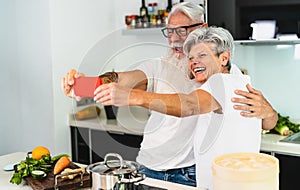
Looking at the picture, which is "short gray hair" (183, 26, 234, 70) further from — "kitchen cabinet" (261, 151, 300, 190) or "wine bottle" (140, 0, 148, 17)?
"wine bottle" (140, 0, 148, 17)

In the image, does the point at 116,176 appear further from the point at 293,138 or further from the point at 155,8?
the point at 155,8

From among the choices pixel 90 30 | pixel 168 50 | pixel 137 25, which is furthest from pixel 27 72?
pixel 168 50

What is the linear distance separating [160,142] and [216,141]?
0.28 meters

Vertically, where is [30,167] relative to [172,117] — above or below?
below

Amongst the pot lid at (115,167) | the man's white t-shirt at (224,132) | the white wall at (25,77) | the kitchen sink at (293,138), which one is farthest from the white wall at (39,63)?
the pot lid at (115,167)

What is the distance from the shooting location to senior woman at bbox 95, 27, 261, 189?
163 centimetres

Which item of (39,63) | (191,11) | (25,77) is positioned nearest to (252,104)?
(191,11)

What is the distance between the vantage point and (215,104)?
1615 mm

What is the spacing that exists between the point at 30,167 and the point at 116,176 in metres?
0.62

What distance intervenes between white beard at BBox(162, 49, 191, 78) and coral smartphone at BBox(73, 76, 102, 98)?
52 centimetres

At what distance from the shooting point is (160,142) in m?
1.92

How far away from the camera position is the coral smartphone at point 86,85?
1.39m

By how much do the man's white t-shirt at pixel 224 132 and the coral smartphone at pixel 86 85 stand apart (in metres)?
0.47

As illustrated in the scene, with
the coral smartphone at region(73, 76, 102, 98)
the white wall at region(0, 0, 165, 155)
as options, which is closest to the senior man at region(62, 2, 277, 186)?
the coral smartphone at region(73, 76, 102, 98)
